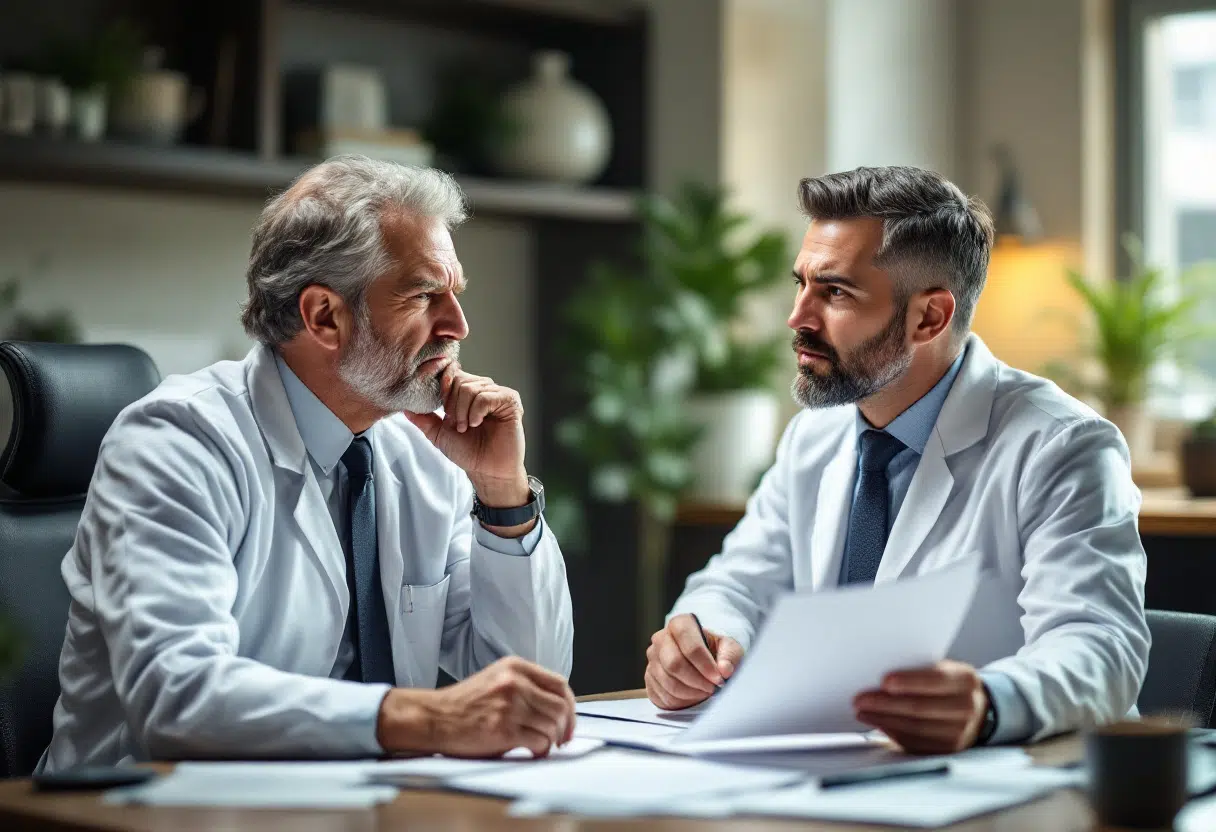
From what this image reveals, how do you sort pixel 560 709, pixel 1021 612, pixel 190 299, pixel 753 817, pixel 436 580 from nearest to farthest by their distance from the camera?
pixel 753 817, pixel 560 709, pixel 1021 612, pixel 436 580, pixel 190 299

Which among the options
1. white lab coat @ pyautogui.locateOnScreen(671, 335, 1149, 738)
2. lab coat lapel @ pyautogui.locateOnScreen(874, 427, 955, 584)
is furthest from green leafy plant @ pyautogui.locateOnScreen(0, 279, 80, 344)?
lab coat lapel @ pyautogui.locateOnScreen(874, 427, 955, 584)

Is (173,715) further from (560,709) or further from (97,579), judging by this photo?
(560,709)

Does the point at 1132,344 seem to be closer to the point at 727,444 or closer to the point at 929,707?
the point at 727,444

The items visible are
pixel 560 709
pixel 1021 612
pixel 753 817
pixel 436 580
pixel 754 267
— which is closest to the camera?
pixel 753 817

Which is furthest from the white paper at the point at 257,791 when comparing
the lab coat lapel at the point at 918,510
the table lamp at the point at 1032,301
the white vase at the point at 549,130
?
the table lamp at the point at 1032,301

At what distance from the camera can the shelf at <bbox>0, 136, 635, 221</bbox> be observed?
309 centimetres

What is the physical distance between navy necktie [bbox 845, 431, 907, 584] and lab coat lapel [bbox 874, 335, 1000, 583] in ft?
0.07

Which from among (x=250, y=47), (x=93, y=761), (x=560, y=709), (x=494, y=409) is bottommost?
(x=93, y=761)

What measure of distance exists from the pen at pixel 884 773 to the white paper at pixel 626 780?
0.15 feet

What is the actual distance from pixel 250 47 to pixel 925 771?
2692mm

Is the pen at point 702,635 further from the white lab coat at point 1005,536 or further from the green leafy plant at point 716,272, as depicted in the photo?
the green leafy plant at point 716,272

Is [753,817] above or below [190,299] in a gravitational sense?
below

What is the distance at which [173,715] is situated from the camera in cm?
140

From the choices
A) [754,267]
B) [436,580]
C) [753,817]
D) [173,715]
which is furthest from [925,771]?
[754,267]
